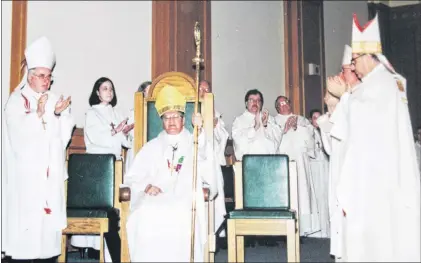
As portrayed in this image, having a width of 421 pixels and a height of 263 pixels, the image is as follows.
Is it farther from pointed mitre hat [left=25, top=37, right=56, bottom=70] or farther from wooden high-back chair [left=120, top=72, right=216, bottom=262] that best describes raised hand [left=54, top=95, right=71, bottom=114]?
wooden high-back chair [left=120, top=72, right=216, bottom=262]

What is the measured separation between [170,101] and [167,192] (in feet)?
2.45

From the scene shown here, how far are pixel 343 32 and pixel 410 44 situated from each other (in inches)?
68.6

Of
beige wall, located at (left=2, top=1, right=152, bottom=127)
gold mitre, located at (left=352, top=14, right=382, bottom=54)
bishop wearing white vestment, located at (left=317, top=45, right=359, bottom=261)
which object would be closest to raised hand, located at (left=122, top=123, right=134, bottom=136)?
beige wall, located at (left=2, top=1, right=152, bottom=127)

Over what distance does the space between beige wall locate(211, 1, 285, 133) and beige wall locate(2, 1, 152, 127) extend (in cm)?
141

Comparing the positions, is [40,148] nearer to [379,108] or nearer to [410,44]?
[379,108]

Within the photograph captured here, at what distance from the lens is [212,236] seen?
419 cm

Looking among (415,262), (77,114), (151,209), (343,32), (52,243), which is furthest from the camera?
(343,32)

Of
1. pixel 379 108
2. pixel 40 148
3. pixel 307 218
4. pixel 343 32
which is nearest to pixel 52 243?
pixel 40 148

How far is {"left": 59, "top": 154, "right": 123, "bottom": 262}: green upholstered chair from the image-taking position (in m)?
4.36

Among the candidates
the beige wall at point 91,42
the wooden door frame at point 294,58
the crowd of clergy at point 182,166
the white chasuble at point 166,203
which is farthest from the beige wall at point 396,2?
the white chasuble at point 166,203

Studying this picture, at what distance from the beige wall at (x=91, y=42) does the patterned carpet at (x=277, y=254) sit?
81.0 inches

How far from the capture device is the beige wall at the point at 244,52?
7.99 m

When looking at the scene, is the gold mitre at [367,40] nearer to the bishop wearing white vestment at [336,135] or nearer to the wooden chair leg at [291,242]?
the bishop wearing white vestment at [336,135]

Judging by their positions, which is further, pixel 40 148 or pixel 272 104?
pixel 272 104
